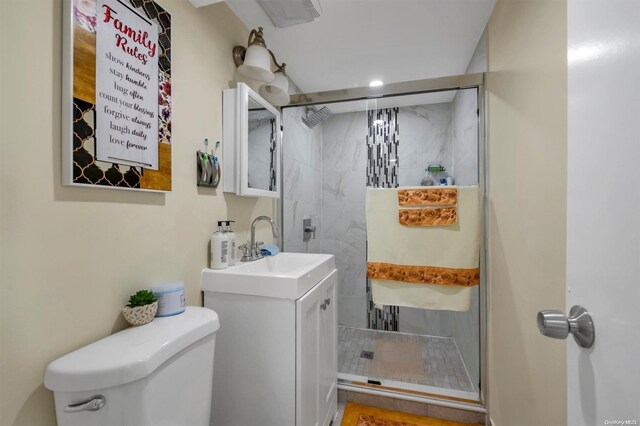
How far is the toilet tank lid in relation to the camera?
0.61 meters

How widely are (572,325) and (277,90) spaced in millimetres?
1669

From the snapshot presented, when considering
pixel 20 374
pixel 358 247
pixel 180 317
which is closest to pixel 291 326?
pixel 180 317

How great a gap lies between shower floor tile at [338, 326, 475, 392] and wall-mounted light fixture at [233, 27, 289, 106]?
197 cm

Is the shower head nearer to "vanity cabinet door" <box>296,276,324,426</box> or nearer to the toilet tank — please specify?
"vanity cabinet door" <box>296,276,324,426</box>

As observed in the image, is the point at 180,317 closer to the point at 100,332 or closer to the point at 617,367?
the point at 100,332

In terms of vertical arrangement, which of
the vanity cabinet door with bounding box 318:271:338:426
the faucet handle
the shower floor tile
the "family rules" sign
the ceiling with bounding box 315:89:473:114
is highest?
the ceiling with bounding box 315:89:473:114

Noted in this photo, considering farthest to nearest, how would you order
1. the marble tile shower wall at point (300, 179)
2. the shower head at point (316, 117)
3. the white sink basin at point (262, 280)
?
the shower head at point (316, 117) → the marble tile shower wall at point (300, 179) → the white sink basin at point (262, 280)

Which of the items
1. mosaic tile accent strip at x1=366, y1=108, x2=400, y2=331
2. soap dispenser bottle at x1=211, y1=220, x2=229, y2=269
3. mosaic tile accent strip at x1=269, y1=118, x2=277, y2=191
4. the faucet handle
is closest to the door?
soap dispenser bottle at x1=211, y1=220, x2=229, y2=269

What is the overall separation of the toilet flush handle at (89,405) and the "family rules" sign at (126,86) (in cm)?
62

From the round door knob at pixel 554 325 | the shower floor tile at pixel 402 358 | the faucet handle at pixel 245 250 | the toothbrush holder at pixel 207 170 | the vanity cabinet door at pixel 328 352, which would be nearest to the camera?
the round door knob at pixel 554 325

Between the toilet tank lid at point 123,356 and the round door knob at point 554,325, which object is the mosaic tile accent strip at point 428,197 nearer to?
the round door knob at point 554,325

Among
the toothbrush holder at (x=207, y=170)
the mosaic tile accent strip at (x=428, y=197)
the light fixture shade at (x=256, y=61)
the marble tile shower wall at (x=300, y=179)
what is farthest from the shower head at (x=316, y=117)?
the toothbrush holder at (x=207, y=170)

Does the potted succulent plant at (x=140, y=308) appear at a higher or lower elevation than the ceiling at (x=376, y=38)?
lower

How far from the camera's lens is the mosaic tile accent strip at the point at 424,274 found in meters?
1.54
